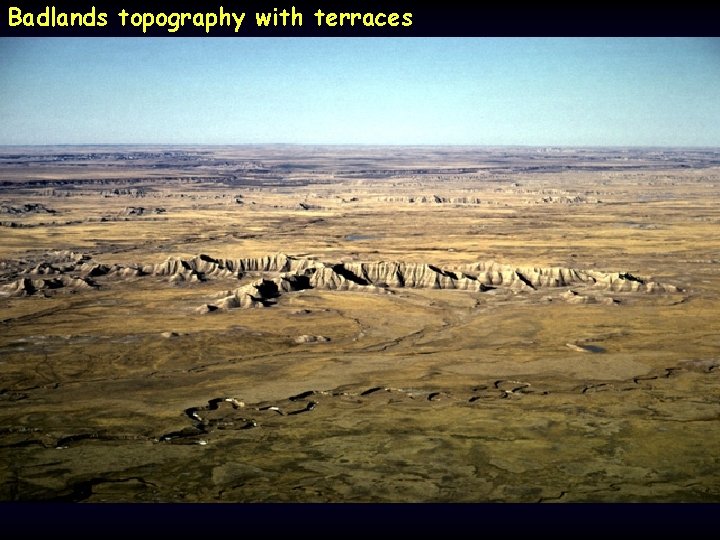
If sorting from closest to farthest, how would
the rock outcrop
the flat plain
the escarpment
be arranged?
the flat plain
the rock outcrop
the escarpment

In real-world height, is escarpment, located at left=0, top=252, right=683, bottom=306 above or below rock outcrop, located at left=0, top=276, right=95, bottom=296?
above

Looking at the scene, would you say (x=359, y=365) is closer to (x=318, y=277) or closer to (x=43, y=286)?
(x=318, y=277)

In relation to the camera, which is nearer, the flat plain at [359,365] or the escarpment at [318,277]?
the flat plain at [359,365]

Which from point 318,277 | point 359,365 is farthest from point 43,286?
point 359,365

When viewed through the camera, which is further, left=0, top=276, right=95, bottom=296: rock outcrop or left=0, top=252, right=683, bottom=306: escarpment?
left=0, top=252, right=683, bottom=306: escarpment

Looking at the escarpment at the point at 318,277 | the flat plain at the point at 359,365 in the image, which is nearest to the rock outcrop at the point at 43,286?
the escarpment at the point at 318,277

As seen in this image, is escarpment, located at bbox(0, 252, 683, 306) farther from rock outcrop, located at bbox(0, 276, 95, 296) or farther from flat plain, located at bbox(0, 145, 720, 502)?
flat plain, located at bbox(0, 145, 720, 502)

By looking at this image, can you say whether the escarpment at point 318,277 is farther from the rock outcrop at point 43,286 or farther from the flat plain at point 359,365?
the flat plain at point 359,365

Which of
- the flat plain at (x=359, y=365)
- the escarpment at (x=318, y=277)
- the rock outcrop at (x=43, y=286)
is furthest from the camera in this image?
the escarpment at (x=318, y=277)

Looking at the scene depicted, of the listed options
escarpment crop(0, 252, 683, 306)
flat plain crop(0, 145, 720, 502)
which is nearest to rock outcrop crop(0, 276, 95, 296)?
escarpment crop(0, 252, 683, 306)
